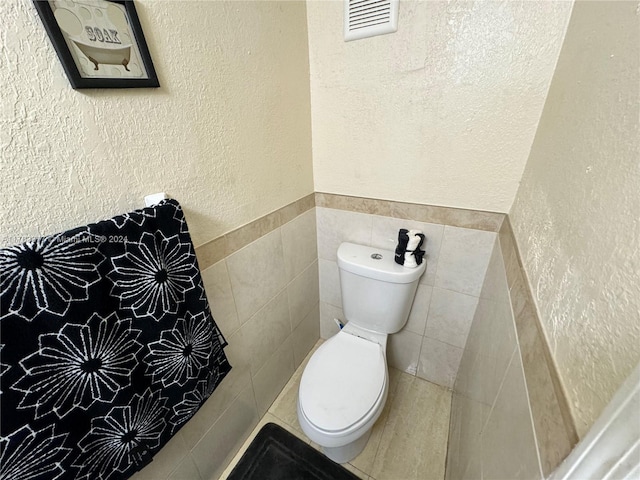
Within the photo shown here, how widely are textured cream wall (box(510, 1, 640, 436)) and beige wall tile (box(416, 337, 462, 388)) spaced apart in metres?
0.82

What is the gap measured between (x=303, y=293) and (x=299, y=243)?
0.29 m

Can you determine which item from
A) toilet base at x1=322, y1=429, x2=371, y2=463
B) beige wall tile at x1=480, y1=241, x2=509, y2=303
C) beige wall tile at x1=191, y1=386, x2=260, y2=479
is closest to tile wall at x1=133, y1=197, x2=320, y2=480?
beige wall tile at x1=191, y1=386, x2=260, y2=479

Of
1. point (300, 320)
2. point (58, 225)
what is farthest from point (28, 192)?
point (300, 320)

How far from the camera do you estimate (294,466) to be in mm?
1124

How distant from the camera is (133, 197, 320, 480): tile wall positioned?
0.88 m

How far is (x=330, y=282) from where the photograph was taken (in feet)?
4.92

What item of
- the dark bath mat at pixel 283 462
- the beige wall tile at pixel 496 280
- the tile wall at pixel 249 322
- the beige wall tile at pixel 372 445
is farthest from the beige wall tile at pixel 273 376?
the beige wall tile at pixel 496 280

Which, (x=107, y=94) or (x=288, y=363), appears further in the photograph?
(x=288, y=363)

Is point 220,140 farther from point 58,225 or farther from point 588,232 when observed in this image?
point 588,232

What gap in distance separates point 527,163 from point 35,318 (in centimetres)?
130

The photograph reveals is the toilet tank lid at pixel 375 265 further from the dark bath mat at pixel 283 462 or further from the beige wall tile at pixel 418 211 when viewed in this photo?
the dark bath mat at pixel 283 462

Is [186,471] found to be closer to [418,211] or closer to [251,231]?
[251,231]

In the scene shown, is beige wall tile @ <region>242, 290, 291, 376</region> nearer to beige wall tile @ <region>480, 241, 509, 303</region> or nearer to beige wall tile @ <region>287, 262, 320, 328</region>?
beige wall tile @ <region>287, 262, 320, 328</region>

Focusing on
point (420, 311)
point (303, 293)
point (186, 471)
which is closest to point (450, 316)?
point (420, 311)
